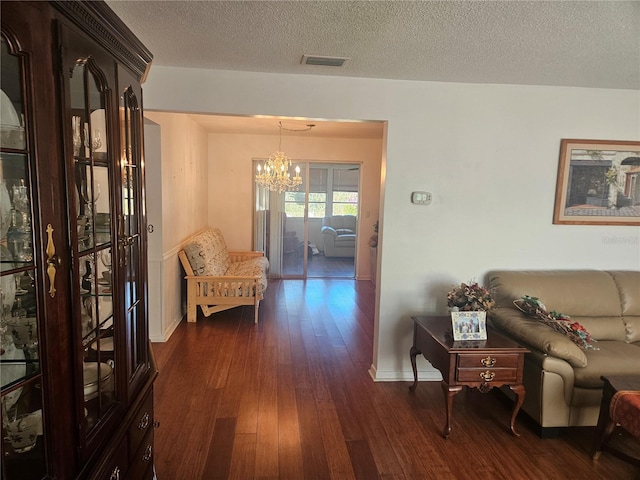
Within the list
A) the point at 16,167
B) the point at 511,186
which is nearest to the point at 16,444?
the point at 16,167

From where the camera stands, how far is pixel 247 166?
675 centimetres

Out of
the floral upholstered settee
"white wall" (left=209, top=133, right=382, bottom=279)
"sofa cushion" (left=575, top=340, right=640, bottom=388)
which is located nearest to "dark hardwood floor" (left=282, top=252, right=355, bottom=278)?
"white wall" (left=209, top=133, right=382, bottom=279)

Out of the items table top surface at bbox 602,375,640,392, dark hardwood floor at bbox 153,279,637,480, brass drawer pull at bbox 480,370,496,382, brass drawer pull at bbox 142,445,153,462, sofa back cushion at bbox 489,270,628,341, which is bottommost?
dark hardwood floor at bbox 153,279,637,480

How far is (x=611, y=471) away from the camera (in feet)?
7.32

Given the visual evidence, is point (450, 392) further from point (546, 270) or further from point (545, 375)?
point (546, 270)

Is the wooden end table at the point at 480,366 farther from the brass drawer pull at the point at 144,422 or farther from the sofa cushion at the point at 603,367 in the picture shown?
the brass drawer pull at the point at 144,422

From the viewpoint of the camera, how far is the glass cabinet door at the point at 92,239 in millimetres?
1188

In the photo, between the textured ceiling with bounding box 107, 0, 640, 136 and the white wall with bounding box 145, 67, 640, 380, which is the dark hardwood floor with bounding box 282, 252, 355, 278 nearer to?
the white wall with bounding box 145, 67, 640, 380

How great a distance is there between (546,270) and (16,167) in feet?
11.7

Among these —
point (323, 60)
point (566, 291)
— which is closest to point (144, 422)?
point (323, 60)

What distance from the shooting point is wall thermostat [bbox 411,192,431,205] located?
312 cm

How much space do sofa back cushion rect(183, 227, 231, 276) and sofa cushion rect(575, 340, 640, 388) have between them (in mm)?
3687

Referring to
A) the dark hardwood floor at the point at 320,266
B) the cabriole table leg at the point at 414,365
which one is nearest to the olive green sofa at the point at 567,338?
the cabriole table leg at the point at 414,365

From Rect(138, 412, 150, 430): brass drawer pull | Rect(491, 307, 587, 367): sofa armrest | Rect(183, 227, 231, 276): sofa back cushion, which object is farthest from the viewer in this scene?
Rect(183, 227, 231, 276): sofa back cushion
